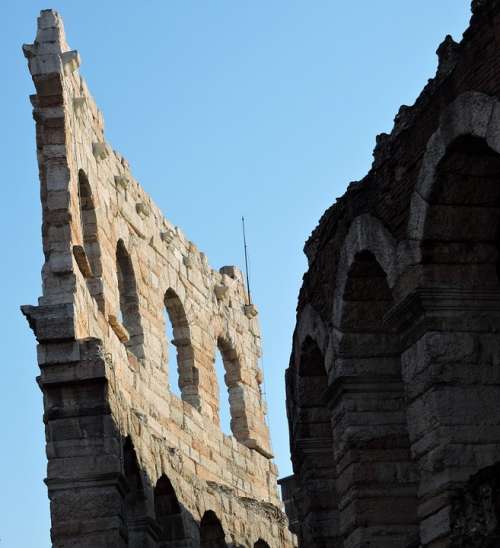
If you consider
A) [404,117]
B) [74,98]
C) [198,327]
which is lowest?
[404,117]

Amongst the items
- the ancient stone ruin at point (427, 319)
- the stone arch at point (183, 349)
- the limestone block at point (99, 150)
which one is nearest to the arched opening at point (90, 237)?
the limestone block at point (99, 150)

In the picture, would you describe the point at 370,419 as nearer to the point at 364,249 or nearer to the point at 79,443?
the point at 364,249

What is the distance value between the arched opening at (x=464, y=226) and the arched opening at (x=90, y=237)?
20.4 feet

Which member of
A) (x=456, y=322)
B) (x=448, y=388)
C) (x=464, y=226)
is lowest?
(x=448, y=388)

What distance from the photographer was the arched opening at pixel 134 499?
54.3 feet

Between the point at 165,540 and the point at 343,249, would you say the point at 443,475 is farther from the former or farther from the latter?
the point at 165,540

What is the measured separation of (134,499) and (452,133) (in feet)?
23.7

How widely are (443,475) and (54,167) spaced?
7.17 m

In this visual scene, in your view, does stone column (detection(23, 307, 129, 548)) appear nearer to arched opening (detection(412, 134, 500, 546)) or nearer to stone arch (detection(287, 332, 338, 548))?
stone arch (detection(287, 332, 338, 548))

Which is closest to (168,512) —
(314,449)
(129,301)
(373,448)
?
(129,301)

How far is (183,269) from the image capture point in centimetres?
2127

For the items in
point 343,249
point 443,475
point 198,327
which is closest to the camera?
point 443,475

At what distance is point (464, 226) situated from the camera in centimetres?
1142

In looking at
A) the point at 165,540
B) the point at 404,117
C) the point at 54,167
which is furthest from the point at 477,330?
the point at 165,540
